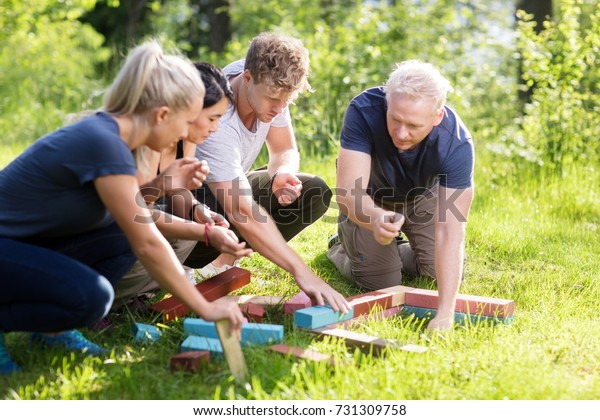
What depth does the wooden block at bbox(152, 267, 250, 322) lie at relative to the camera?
3.36m

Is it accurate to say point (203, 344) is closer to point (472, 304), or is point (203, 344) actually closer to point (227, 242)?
point (227, 242)

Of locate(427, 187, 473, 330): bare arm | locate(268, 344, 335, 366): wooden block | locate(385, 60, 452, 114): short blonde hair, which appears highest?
locate(385, 60, 452, 114): short blonde hair

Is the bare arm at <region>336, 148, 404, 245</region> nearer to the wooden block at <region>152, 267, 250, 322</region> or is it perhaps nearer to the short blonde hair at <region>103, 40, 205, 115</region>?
the wooden block at <region>152, 267, 250, 322</region>

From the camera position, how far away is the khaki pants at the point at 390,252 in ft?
13.6

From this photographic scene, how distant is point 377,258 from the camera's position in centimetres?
416

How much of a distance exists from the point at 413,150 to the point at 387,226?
2.50 feet

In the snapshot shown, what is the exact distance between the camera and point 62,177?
2.64 m

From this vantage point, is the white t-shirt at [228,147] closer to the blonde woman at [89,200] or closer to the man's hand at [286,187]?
the man's hand at [286,187]

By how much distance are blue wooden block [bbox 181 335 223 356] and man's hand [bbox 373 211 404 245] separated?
0.84 m

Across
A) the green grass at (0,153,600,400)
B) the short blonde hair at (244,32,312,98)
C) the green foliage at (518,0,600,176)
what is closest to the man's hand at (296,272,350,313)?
the green grass at (0,153,600,400)

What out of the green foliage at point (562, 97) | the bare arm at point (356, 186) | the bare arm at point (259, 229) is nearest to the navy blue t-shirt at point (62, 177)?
the bare arm at point (259, 229)

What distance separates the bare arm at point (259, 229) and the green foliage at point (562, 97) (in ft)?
11.7

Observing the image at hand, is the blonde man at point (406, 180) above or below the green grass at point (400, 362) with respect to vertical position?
above

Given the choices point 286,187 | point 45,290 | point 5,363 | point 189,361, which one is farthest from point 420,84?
point 5,363
